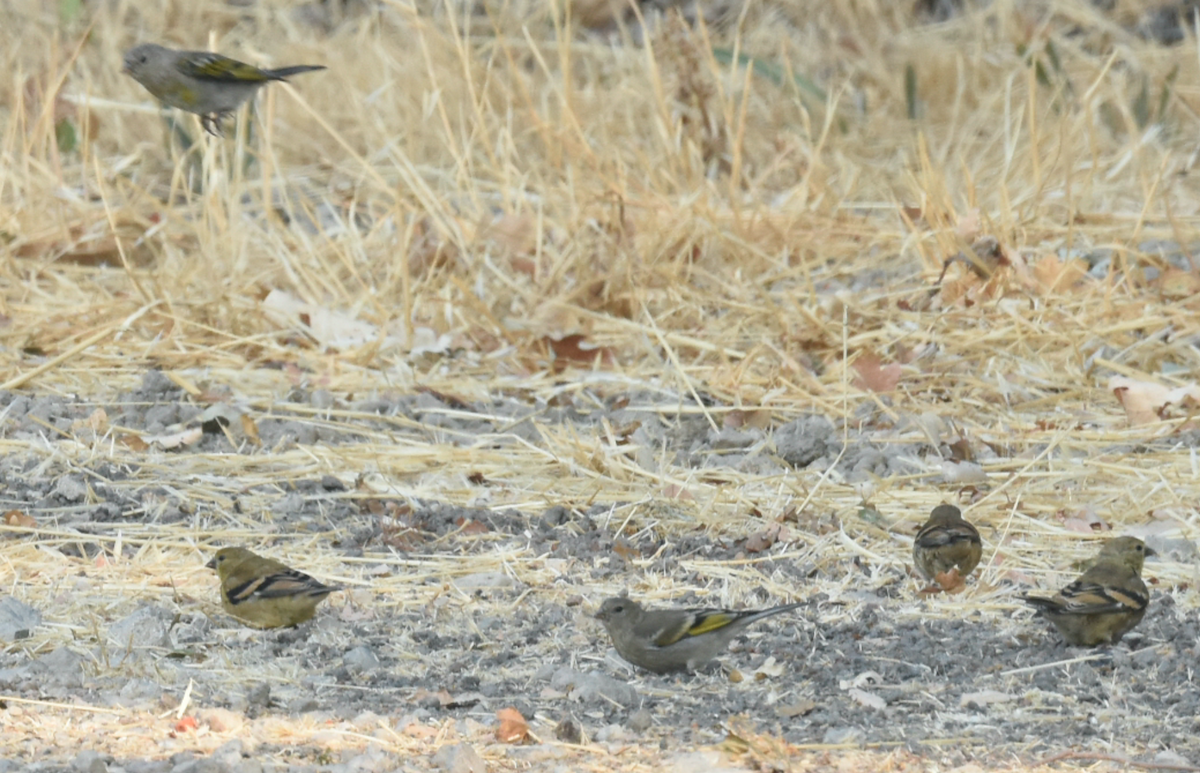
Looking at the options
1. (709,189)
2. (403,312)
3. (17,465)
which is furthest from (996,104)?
(17,465)

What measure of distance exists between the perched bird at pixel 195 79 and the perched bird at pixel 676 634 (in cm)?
161

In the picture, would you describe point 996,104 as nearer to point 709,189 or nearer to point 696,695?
point 709,189

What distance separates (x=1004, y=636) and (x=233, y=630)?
188cm

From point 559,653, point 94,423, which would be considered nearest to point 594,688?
point 559,653

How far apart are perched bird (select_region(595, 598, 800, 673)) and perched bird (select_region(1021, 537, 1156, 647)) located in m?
0.65

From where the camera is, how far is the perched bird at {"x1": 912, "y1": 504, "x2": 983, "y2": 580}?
4230 mm

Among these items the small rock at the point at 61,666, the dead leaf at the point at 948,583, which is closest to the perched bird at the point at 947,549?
the dead leaf at the point at 948,583

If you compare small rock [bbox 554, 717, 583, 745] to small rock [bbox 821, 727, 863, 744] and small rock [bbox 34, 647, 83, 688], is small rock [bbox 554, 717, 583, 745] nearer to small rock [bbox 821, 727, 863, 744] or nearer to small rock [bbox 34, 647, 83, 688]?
small rock [bbox 821, 727, 863, 744]

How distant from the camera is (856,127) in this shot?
10.0 m

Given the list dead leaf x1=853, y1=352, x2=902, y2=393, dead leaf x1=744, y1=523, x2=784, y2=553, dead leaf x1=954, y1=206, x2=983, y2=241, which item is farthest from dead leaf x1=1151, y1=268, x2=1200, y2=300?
dead leaf x1=744, y1=523, x2=784, y2=553

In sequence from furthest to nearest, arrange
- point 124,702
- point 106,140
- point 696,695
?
point 106,140
point 696,695
point 124,702

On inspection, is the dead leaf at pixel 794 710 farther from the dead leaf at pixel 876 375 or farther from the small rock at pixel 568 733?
the dead leaf at pixel 876 375

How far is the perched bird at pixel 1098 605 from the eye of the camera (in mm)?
3771

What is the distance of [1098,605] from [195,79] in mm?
2534
